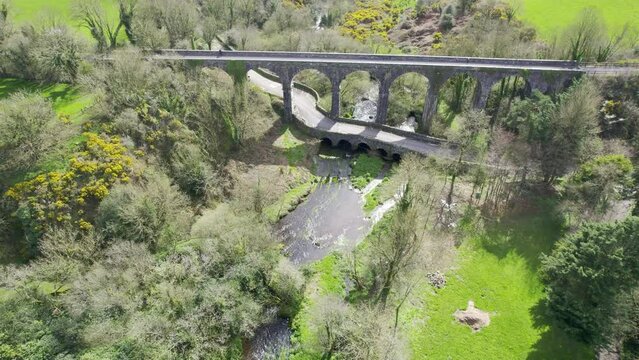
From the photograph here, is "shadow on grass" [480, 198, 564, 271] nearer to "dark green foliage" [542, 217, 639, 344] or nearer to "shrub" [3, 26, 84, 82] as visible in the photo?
"dark green foliage" [542, 217, 639, 344]

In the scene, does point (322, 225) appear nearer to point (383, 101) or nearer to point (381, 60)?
point (383, 101)

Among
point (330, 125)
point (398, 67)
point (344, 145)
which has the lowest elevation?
point (344, 145)

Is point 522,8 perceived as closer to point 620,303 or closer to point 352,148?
point 352,148

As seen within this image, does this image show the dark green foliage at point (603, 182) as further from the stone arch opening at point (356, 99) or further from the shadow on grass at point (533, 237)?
the stone arch opening at point (356, 99)

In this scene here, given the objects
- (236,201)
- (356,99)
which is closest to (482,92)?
(356,99)

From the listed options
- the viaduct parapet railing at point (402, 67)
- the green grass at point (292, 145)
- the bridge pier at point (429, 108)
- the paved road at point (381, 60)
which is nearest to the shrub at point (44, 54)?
the paved road at point (381, 60)

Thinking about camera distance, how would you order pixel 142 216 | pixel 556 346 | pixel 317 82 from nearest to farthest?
pixel 556 346
pixel 142 216
pixel 317 82

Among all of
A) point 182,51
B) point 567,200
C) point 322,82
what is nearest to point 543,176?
point 567,200
